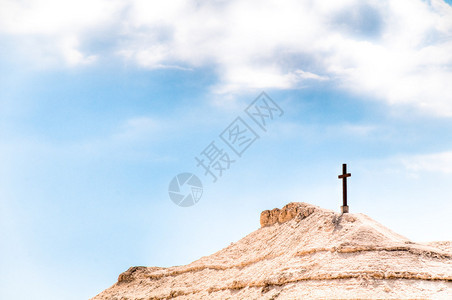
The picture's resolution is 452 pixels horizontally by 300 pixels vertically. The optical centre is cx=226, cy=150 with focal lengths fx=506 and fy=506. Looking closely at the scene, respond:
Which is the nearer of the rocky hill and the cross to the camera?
the rocky hill

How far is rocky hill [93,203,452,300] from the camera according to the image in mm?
22516

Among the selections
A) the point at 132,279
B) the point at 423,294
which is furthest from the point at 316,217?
the point at 132,279

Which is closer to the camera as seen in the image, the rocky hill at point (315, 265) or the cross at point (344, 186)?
the rocky hill at point (315, 265)

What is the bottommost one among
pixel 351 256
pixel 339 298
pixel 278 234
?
pixel 339 298

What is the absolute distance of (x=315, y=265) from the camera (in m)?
25.1

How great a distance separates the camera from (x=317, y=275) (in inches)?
952

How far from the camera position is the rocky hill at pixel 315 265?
22516mm

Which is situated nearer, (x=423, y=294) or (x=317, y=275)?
(x=423, y=294)

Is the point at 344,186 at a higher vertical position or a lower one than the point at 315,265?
higher

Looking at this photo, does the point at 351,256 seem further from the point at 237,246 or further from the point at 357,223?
the point at 237,246

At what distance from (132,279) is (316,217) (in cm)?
1802

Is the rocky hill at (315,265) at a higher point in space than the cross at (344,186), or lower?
lower

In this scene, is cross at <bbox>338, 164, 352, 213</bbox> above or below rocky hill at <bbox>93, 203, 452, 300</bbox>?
above

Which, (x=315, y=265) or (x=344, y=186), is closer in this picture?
(x=315, y=265)
